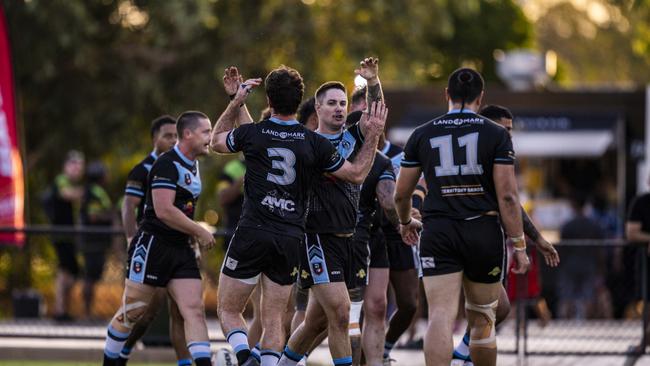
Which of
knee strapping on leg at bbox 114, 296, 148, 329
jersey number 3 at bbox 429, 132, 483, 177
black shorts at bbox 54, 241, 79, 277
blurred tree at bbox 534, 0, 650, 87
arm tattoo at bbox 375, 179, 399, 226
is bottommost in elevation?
black shorts at bbox 54, 241, 79, 277

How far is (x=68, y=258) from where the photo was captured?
60.9 feet

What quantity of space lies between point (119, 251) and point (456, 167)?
702 cm

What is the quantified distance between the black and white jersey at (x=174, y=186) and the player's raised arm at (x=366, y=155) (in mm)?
1600

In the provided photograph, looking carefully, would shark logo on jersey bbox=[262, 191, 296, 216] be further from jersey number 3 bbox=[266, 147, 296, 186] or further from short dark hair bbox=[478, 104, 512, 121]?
short dark hair bbox=[478, 104, 512, 121]

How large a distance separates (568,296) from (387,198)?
8.21m

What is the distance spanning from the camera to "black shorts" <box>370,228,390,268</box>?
11367 millimetres

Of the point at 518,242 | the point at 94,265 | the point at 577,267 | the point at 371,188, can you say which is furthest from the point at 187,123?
the point at 577,267

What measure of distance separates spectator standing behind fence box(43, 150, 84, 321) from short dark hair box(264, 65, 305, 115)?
27.8 feet

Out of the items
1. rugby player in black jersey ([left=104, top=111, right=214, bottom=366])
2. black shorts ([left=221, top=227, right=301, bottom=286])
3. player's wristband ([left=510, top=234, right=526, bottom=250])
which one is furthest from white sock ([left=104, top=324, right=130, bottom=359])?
player's wristband ([left=510, top=234, right=526, bottom=250])

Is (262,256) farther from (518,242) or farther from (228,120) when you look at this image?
(518,242)

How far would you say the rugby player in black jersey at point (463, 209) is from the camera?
9727mm

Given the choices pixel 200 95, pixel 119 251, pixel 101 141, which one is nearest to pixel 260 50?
pixel 200 95

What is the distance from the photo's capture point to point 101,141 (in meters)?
26.7

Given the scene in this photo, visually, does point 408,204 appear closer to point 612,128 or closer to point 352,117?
point 352,117
